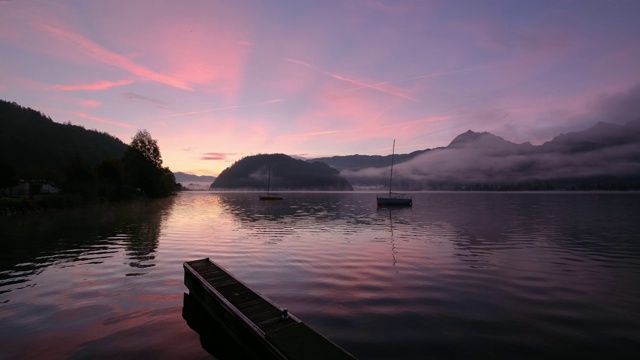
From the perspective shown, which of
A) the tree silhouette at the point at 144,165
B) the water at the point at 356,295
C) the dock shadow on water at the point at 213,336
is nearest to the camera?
the dock shadow on water at the point at 213,336

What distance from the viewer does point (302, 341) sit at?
1013 centimetres

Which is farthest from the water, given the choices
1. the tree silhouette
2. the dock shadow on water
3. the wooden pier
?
the tree silhouette

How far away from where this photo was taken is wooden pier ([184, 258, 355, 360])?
9688 mm

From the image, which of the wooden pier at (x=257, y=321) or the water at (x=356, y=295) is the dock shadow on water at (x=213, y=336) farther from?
the wooden pier at (x=257, y=321)

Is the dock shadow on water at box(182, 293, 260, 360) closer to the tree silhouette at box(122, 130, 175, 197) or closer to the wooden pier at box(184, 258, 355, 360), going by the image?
the wooden pier at box(184, 258, 355, 360)

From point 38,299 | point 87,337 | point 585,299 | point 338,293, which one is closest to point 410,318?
point 338,293

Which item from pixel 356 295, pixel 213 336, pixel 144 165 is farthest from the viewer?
pixel 144 165

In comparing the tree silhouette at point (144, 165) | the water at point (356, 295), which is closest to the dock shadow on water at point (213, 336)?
the water at point (356, 295)

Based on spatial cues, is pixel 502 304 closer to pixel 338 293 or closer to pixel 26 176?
pixel 338 293

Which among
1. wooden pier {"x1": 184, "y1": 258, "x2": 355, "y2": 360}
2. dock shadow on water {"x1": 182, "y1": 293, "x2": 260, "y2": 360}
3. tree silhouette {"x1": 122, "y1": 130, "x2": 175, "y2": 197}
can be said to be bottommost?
dock shadow on water {"x1": 182, "y1": 293, "x2": 260, "y2": 360}

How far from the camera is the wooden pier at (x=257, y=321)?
9688mm

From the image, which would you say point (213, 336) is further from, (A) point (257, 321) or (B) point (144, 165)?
(B) point (144, 165)

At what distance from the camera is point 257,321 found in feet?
38.7

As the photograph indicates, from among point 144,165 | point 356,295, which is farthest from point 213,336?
point 144,165
